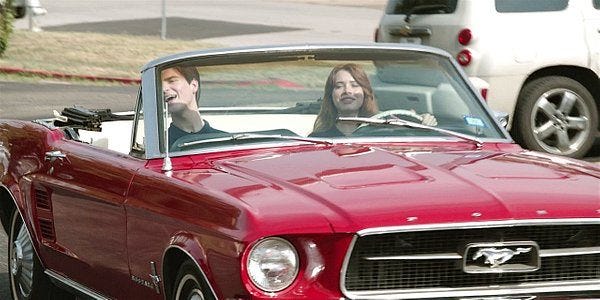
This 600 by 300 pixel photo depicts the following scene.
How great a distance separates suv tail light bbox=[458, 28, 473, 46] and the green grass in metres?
10.2

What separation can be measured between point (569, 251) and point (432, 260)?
0.52m

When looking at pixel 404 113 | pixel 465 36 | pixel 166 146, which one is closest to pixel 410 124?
pixel 404 113

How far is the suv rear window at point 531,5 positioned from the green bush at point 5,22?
11.0 m

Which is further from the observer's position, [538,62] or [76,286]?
[538,62]

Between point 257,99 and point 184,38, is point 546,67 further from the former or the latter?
point 184,38

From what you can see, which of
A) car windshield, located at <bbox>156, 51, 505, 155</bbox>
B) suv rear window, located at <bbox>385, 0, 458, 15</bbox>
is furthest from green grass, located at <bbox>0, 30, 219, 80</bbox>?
car windshield, located at <bbox>156, 51, 505, 155</bbox>

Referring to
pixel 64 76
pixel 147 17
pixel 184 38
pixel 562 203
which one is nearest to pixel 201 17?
pixel 147 17

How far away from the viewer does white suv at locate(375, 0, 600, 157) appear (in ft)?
46.4

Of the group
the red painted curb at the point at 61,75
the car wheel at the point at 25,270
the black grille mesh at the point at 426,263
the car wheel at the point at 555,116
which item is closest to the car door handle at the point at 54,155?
the car wheel at the point at 25,270

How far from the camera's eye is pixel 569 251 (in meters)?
5.67

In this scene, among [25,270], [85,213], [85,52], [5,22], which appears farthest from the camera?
[85,52]

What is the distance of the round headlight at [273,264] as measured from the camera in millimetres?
5414

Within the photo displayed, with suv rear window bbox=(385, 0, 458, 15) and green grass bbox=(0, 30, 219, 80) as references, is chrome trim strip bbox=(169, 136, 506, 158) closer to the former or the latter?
suv rear window bbox=(385, 0, 458, 15)

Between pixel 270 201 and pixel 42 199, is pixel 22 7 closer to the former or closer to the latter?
pixel 42 199
